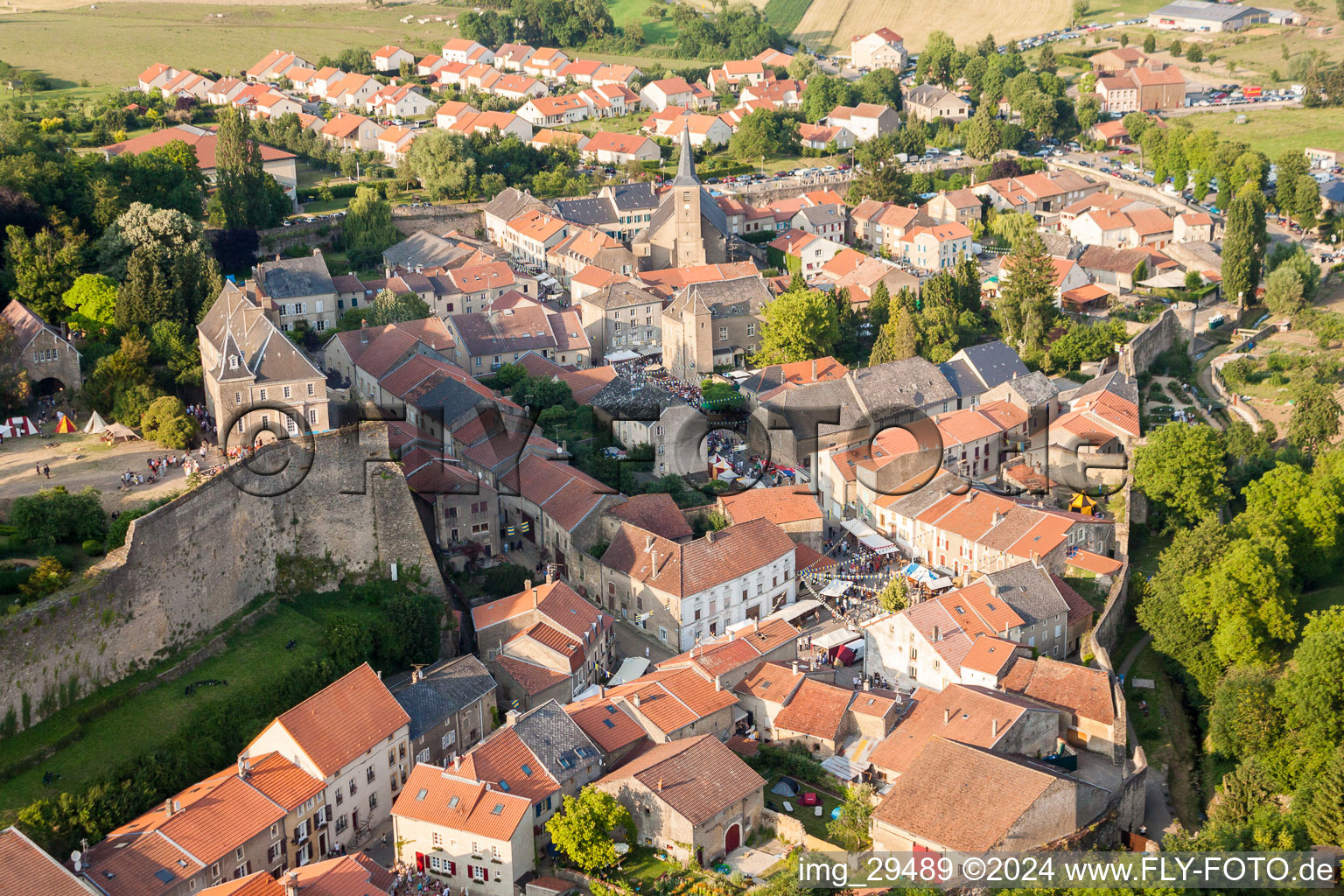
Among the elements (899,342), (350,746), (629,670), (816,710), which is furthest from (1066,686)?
(899,342)

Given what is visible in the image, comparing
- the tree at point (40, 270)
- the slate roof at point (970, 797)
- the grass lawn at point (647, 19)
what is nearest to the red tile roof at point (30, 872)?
the slate roof at point (970, 797)

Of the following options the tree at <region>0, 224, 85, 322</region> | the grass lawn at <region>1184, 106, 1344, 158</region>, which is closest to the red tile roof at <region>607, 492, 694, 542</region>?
the tree at <region>0, 224, 85, 322</region>

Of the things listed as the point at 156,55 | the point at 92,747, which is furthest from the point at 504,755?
the point at 156,55

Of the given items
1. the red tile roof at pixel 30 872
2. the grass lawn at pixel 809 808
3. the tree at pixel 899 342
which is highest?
the tree at pixel 899 342

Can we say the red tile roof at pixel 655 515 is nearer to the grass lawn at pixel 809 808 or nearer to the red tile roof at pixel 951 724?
the grass lawn at pixel 809 808

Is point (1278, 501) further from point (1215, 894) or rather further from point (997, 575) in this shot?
point (1215, 894)

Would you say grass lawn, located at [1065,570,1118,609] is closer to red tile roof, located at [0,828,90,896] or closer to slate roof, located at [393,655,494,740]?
slate roof, located at [393,655,494,740]
